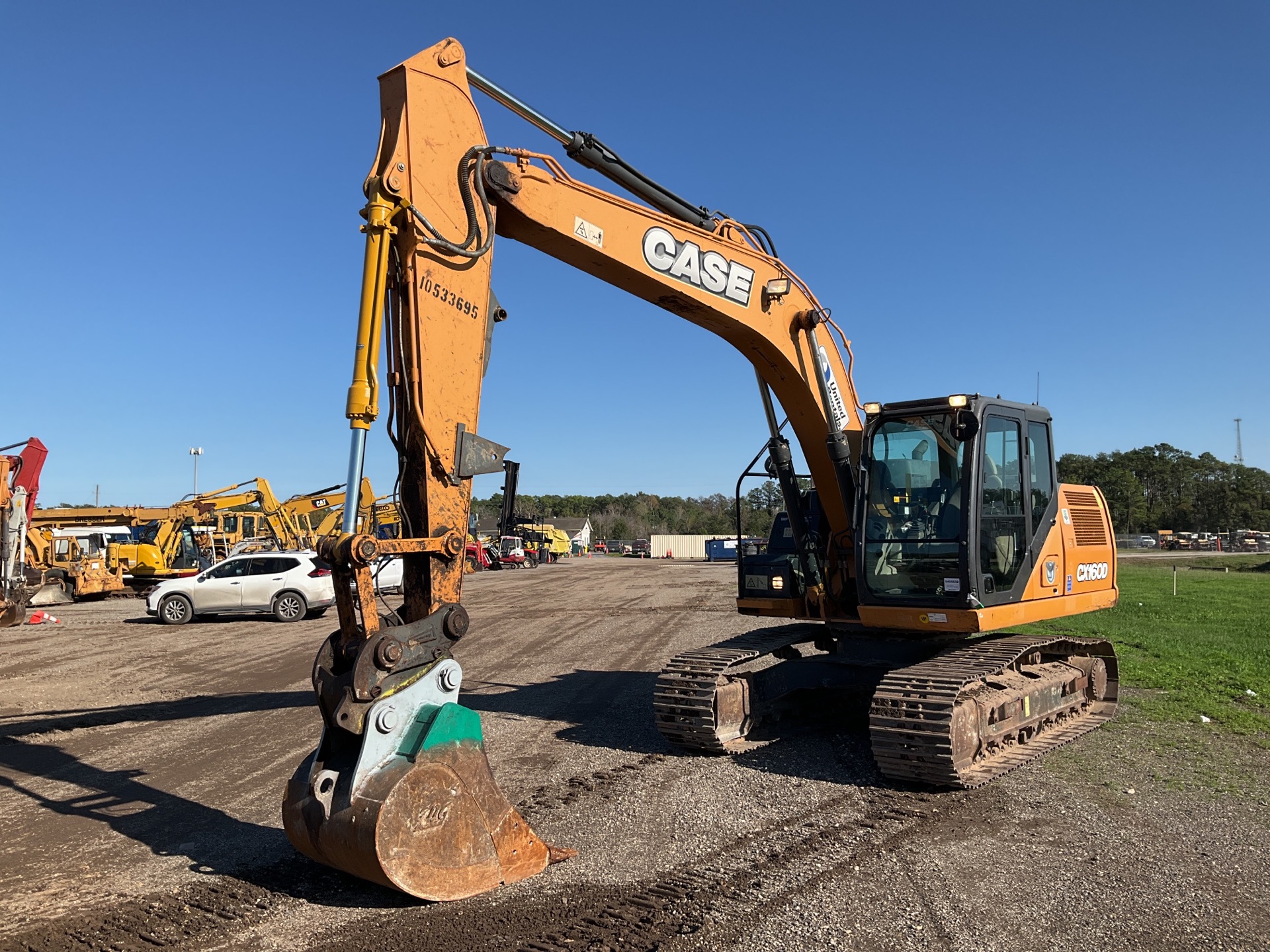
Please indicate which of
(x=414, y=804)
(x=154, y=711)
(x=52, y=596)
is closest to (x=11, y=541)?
(x=52, y=596)

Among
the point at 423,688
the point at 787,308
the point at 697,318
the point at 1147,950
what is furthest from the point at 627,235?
the point at 1147,950

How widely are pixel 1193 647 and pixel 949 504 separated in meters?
9.46

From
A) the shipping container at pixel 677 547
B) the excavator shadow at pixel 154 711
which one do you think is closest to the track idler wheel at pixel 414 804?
the excavator shadow at pixel 154 711

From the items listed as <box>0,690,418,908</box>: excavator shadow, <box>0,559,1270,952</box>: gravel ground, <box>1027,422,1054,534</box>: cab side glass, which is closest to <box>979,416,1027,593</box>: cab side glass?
<box>1027,422,1054,534</box>: cab side glass

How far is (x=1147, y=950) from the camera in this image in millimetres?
4367

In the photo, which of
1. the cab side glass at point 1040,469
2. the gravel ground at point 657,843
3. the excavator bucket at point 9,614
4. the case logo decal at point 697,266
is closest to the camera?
the gravel ground at point 657,843

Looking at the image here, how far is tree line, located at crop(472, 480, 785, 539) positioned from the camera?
375 ft

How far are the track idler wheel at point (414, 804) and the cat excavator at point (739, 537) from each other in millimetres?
13

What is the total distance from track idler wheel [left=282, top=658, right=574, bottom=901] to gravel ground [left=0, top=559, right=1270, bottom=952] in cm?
20

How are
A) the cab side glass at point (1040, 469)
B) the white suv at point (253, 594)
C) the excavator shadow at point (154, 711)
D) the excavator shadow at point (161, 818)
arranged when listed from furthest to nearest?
the white suv at point (253, 594) → the excavator shadow at point (154, 711) → the cab side glass at point (1040, 469) → the excavator shadow at point (161, 818)

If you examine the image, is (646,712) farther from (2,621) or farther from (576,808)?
(2,621)

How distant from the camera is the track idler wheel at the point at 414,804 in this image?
471cm

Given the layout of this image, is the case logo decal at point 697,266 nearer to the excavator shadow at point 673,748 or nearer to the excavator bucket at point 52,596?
the excavator shadow at point 673,748

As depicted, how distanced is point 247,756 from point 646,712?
4065mm
